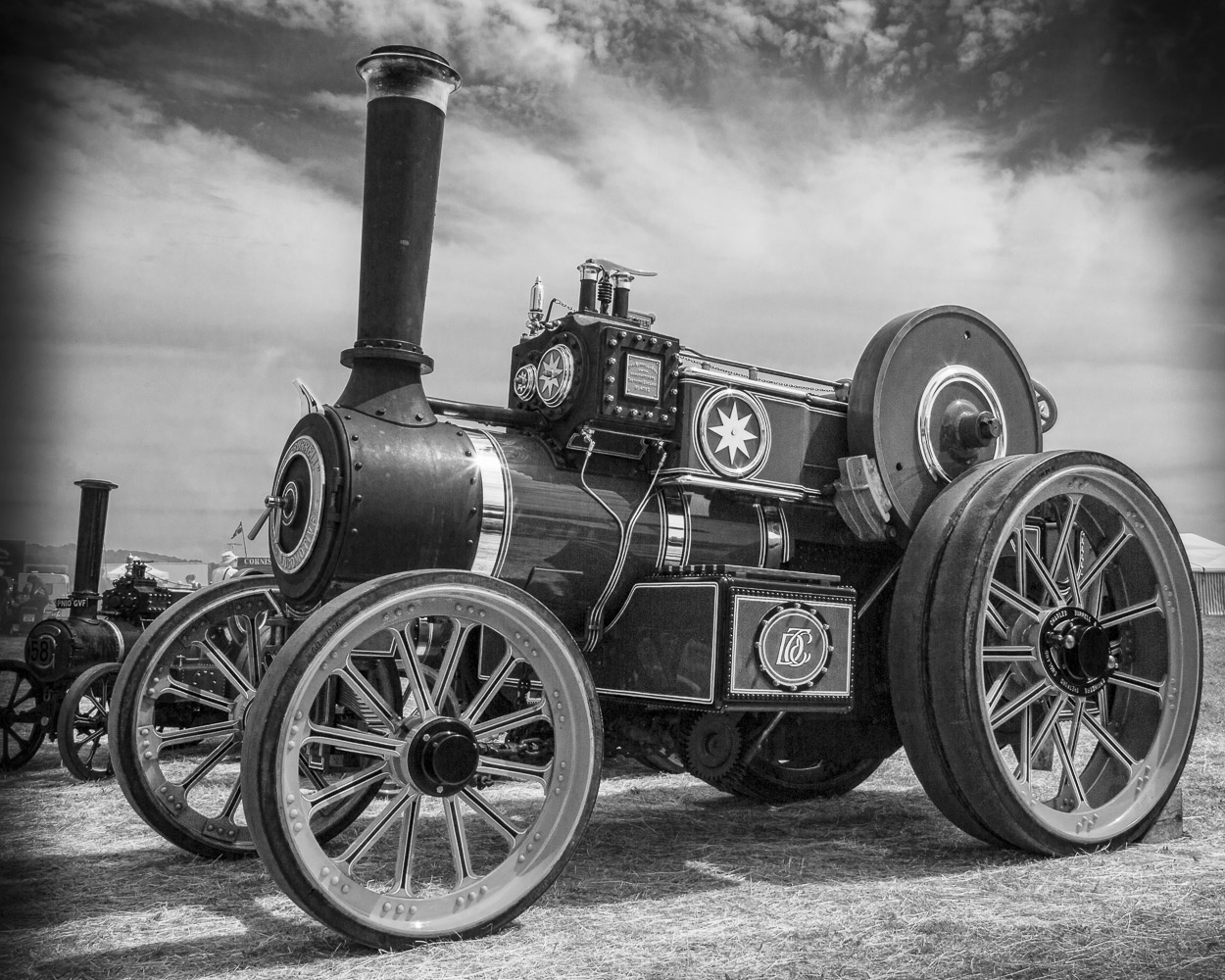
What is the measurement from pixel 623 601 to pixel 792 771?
5.78 feet

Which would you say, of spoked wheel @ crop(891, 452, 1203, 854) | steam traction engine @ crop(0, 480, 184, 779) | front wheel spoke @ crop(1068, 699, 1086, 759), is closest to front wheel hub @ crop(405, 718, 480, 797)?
spoked wheel @ crop(891, 452, 1203, 854)

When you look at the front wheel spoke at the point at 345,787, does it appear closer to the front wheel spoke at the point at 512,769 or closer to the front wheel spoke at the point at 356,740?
the front wheel spoke at the point at 356,740

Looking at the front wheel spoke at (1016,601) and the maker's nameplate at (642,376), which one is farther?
the front wheel spoke at (1016,601)

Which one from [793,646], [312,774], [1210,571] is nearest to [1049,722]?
[793,646]

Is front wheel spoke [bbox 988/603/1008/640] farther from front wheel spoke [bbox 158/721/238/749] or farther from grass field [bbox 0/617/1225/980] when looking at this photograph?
front wheel spoke [bbox 158/721/238/749]

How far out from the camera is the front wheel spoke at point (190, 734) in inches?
164

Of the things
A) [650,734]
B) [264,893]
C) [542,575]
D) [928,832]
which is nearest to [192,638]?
[264,893]

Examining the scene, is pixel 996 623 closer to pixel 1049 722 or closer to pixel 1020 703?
pixel 1020 703

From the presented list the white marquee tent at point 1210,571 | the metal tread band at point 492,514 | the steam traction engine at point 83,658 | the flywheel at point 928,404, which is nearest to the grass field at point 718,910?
the metal tread band at point 492,514

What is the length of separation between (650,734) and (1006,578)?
6.10 feet

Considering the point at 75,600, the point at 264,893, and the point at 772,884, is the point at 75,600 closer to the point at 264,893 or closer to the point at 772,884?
the point at 264,893

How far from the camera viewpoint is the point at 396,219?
376 centimetres

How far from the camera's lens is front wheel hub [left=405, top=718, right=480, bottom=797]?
312cm

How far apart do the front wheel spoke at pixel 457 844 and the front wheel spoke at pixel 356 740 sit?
0.67ft
